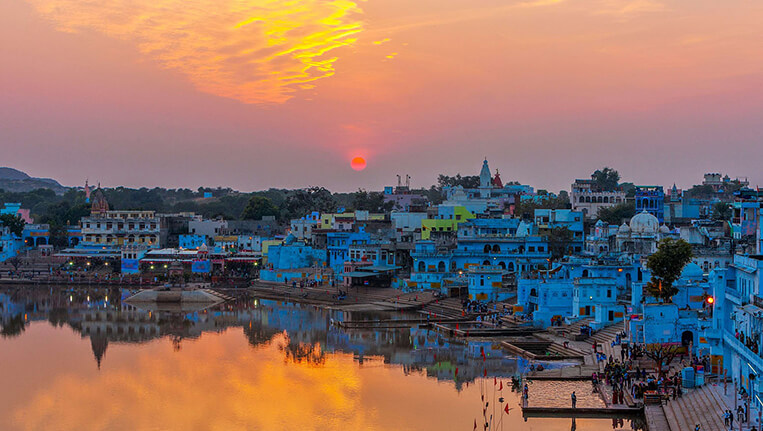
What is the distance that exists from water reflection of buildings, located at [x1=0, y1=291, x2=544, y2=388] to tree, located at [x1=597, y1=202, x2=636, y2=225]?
22.6 meters

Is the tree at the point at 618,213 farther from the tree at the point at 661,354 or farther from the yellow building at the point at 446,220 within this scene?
the tree at the point at 661,354

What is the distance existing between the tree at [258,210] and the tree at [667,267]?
5476 centimetres

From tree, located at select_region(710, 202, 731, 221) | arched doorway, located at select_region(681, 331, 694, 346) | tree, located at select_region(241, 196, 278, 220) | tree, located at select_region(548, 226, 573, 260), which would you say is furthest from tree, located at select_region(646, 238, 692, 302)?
tree, located at select_region(241, 196, 278, 220)

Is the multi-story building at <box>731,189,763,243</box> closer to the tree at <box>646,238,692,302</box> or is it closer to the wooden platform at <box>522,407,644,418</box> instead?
the tree at <box>646,238,692,302</box>

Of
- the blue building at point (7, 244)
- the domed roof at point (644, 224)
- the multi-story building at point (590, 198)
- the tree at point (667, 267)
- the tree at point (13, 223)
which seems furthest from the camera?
the tree at point (13, 223)

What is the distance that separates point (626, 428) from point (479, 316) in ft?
56.0

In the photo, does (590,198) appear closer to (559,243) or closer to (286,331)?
(559,243)

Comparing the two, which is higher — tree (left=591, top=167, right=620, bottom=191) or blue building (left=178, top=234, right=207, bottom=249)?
tree (left=591, top=167, right=620, bottom=191)

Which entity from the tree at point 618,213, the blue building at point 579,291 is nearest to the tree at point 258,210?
the tree at point 618,213

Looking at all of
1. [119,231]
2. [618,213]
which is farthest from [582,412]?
[119,231]

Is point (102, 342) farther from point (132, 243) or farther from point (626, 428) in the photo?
point (132, 243)

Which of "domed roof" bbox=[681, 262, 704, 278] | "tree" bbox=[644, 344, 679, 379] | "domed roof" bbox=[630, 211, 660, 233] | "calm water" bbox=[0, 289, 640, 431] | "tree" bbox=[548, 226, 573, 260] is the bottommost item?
"calm water" bbox=[0, 289, 640, 431]

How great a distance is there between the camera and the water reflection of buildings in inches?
1181

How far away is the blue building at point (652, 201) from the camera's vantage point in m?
52.3
